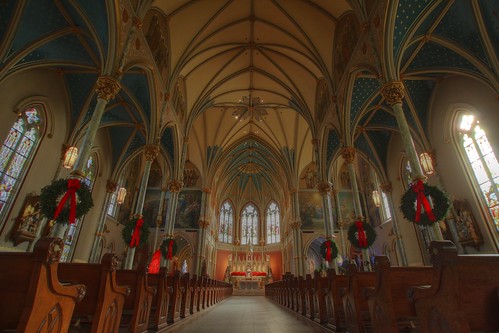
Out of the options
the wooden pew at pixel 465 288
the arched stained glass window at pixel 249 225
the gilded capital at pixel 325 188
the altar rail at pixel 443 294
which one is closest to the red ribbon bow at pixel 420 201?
the altar rail at pixel 443 294

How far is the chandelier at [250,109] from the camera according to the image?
2234 centimetres

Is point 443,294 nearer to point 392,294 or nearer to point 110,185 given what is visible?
point 392,294

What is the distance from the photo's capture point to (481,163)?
35.9ft

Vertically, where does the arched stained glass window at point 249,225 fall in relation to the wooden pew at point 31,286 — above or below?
above

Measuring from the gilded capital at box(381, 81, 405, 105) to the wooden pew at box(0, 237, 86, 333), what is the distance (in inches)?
379

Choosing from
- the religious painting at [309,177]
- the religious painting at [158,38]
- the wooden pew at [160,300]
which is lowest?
the wooden pew at [160,300]

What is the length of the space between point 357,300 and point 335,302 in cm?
110

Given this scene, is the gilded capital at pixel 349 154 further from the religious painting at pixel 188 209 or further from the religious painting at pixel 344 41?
the religious painting at pixel 188 209

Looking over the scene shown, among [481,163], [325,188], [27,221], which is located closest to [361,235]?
[325,188]

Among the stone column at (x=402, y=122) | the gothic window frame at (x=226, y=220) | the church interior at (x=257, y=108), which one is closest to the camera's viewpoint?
the stone column at (x=402, y=122)

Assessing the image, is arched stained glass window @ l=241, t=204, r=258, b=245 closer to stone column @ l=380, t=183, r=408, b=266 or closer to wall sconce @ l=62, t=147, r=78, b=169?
stone column @ l=380, t=183, r=408, b=266

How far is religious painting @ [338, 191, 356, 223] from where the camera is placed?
23703mm

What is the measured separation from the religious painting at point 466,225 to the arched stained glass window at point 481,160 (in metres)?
0.64

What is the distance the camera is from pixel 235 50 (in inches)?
679
